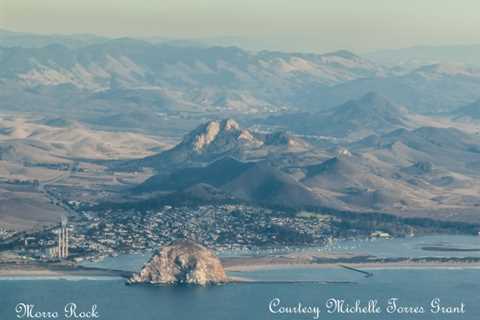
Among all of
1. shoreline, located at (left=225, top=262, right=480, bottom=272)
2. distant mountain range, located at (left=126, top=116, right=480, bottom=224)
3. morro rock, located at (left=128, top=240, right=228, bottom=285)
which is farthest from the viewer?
distant mountain range, located at (left=126, top=116, right=480, bottom=224)

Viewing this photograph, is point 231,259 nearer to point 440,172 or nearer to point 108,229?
point 108,229

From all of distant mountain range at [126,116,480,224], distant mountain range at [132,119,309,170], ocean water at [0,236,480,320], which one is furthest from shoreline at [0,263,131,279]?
distant mountain range at [132,119,309,170]

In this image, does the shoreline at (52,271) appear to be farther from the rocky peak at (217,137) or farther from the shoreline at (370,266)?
the rocky peak at (217,137)

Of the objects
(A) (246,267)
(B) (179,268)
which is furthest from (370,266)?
(B) (179,268)

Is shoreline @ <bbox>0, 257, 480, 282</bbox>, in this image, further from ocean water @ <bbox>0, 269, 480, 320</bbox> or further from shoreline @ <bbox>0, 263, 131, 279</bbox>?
ocean water @ <bbox>0, 269, 480, 320</bbox>

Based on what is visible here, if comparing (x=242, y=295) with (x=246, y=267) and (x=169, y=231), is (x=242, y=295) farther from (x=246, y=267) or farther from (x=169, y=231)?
(x=169, y=231)

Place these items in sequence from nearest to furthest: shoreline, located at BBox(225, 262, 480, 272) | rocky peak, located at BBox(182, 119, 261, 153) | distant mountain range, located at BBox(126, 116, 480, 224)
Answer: shoreline, located at BBox(225, 262, 480, 272) < distant mountain range, located at BBox(126, 116, 480, 224) < rocky peak, located at BBox(182, 119, 261, 153)
